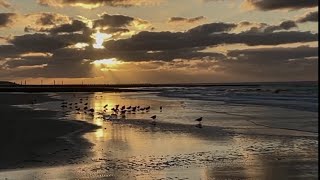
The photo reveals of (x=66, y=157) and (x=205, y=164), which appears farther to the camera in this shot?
(x=66, y=157)

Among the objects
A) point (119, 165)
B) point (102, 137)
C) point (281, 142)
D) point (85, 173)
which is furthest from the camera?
point (102, 137)

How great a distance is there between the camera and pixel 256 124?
27.1 meters

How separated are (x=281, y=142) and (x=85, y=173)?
911 centimetres

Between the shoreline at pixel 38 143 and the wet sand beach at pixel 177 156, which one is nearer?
the wet sand beach at pixel 177 156

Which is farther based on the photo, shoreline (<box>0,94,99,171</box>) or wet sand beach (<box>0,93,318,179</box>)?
shoreline (<box>0,94,99,171</box>)

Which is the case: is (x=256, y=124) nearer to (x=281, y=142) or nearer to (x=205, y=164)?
(x=281, y=142)

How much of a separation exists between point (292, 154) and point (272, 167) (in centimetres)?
255

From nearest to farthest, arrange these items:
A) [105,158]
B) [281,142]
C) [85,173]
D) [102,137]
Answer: [85,173] → [105,158] → [281,142] → [102,137]

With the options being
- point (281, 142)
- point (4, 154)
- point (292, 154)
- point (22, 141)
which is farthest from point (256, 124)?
point (4, 154)

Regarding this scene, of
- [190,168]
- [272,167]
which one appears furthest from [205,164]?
[272,167]

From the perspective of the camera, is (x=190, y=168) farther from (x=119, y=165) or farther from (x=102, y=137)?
(x=102, y=137)

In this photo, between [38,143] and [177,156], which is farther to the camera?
[38,143]

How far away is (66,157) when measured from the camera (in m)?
15.7

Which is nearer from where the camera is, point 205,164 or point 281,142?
point 205,164
